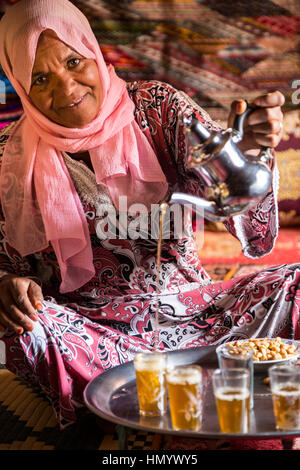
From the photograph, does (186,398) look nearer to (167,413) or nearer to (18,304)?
(167,413)

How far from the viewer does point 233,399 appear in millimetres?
920

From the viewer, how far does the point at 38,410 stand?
167 centimetres

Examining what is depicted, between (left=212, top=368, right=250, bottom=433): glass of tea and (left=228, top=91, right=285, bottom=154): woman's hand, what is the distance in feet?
1.60

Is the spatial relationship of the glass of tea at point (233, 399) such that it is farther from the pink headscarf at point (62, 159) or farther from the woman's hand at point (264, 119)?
the pink headscarf at point (62, 159)

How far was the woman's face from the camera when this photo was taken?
5.03 ft

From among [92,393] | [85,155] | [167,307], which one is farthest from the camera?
[85,155]

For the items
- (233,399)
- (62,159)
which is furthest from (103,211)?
(233,399)

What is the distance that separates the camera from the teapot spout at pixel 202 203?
1.07 meters

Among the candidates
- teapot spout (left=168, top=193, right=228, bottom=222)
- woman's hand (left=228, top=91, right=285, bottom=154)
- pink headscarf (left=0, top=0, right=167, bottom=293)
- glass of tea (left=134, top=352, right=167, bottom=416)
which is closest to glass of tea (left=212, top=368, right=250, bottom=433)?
glass of tea (left=134, top=352, right=167, bottom=416)

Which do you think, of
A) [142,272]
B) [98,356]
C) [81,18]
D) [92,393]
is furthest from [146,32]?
[92,393]

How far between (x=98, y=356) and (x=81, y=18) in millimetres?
901

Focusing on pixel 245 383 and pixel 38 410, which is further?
pixel 38 410

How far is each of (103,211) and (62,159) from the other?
0.20 metres

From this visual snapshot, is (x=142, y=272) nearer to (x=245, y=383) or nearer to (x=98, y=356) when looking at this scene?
(x=98, y=356)
